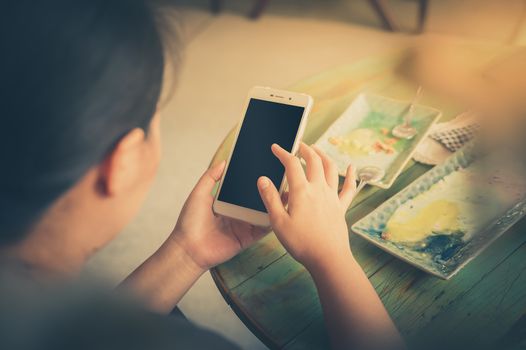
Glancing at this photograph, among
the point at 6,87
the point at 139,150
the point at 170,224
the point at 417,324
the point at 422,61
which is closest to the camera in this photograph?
the point at 6,87

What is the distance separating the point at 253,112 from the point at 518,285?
0.53 m

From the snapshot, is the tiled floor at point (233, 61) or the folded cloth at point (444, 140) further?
the tiled floor at point (233, 61)

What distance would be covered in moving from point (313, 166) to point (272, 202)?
0.09m

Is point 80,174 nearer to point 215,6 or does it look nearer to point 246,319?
point 246,319

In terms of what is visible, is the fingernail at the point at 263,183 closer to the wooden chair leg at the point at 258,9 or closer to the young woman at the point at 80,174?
the young woman at the point at 80,174

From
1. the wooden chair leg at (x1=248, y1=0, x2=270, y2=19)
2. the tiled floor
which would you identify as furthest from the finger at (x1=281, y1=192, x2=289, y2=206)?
the wooden chair leg at (x1=248, y1=0, x2=270, y2=19)

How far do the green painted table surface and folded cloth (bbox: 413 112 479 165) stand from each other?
190mm

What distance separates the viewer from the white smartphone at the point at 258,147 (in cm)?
75

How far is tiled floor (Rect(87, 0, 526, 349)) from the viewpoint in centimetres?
147

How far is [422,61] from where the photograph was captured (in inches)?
47.9

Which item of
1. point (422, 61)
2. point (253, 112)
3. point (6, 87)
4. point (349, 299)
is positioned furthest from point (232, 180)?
point (422, 61)

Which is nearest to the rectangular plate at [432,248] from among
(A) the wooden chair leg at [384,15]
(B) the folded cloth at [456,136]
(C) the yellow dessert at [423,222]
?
(C) the yellow dessert at [423,222]

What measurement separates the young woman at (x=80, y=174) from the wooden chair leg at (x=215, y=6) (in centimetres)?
253

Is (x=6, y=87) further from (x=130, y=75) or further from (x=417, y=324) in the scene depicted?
(x=417, y=324)
